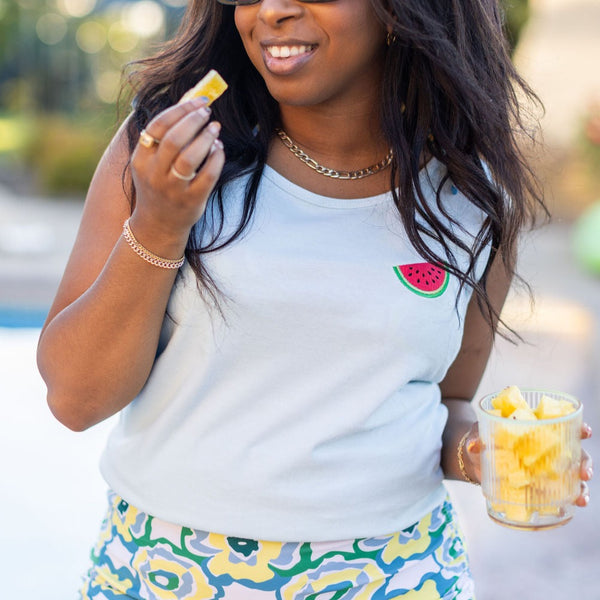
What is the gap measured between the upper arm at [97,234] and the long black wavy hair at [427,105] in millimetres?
151

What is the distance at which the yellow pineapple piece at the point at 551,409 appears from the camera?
151 cm

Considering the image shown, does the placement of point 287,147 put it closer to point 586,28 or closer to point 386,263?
point 386,263

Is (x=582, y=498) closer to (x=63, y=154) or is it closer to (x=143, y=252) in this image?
(x=143, y=252)

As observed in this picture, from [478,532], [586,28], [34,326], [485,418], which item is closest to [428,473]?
[485,418]

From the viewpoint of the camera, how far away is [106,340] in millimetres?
→ 1485

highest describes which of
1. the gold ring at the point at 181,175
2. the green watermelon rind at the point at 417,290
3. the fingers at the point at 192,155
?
the fingers at the point at 192,155

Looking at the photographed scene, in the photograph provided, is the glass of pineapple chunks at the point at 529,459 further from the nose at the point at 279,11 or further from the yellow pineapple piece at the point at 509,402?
the nose at the point at 279,11

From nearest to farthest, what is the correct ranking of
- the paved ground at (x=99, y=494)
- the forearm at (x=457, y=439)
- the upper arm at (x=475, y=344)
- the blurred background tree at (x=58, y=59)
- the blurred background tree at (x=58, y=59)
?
the forearm at (x=457, y=439)
the upper arm at (x=475, y=344)
the paved ground at (x=99, y=494)
the blurred background tree at (x=58, y=59)
the blurred background tree at (x=58, y=59)

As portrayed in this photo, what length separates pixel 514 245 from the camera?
192cm

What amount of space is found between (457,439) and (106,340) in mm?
732

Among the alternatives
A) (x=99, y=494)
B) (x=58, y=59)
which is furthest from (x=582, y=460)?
(x=58, y=59)

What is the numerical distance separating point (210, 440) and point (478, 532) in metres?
2.79

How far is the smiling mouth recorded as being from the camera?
1555mm

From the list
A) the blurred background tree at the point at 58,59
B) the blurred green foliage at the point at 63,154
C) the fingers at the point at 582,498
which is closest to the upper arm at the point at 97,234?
the fingers at the point at 582,498
